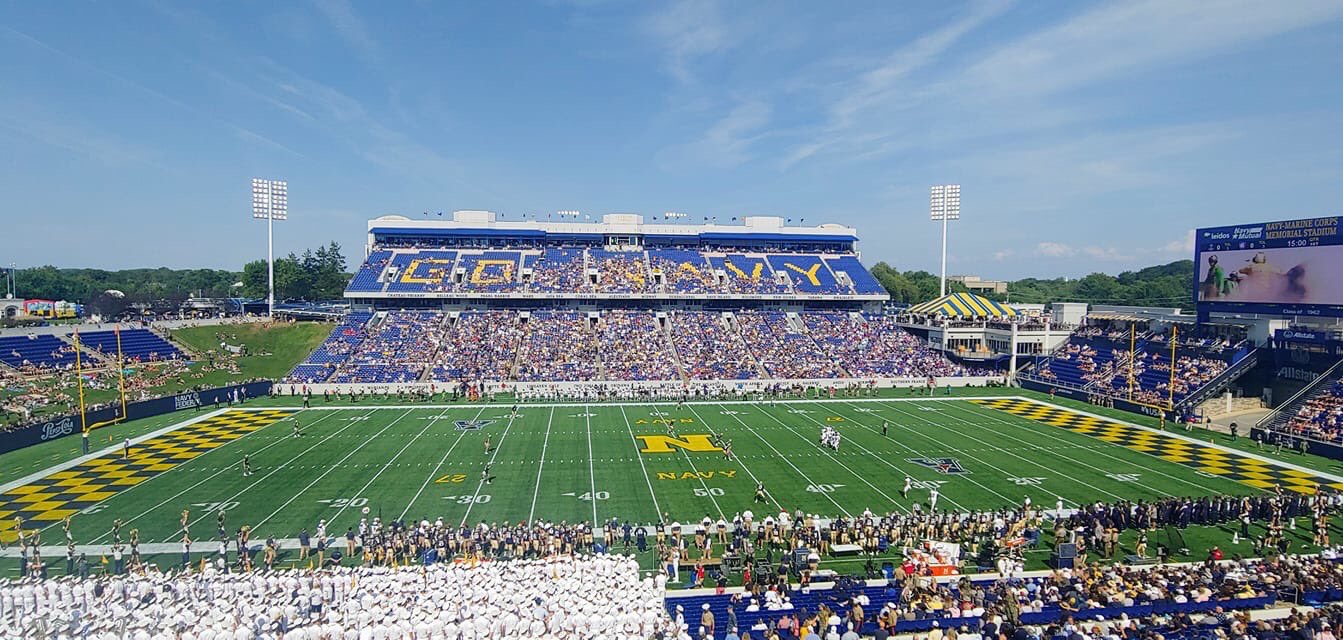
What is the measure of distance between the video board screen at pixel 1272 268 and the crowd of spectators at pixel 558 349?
36.3 meters

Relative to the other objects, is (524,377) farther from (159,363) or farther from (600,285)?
(159,363)

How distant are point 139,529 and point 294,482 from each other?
15.7 feet

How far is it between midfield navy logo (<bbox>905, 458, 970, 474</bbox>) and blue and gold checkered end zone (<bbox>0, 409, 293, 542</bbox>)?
27.4 meters

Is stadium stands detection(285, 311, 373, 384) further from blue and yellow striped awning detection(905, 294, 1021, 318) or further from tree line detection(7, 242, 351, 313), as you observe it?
blue and yellow striped awning detection(905, 294, 1021, 318)

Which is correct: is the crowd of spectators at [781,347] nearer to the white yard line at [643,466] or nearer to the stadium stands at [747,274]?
the stadium stands at [747,274]

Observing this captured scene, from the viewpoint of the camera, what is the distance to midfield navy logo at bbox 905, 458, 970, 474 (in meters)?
24.3

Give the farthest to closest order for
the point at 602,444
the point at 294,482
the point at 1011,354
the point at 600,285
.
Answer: the point at 600,285 → the point at 1011,354 → the point at 602,444 → the point at 294,482

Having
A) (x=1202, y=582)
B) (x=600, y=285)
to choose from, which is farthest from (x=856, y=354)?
(x=1202, y=582)

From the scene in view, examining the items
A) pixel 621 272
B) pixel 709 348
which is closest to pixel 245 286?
pixel 621 272

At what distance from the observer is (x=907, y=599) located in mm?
13594

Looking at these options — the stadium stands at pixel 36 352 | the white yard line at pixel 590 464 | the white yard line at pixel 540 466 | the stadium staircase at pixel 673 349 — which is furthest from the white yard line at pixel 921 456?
the stadium stands at pixel 36 352

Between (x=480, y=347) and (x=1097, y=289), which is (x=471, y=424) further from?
(x=1097, y=289)

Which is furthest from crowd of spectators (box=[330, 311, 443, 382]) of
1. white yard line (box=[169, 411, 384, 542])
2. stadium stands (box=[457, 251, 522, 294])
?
white yard line (box=[169, 411, 384, 542])

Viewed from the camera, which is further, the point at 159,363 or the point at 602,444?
the point at 159,363
